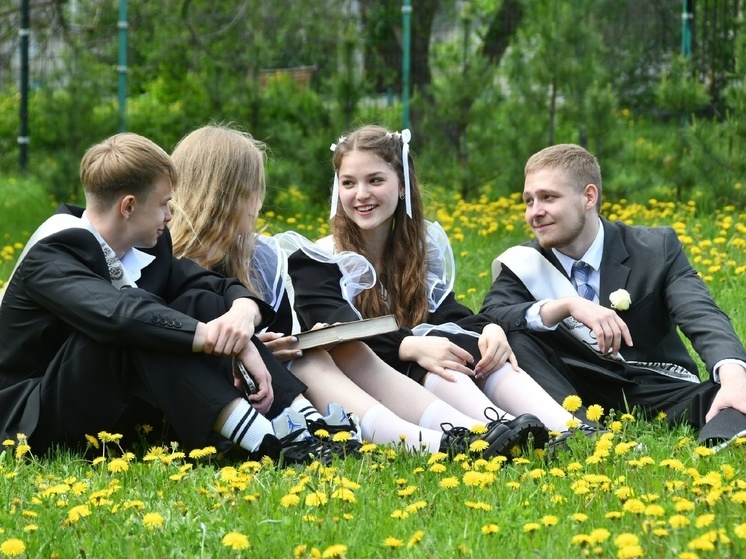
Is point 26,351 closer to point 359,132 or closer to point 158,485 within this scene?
point 158,485

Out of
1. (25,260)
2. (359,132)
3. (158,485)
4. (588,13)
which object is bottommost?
(158,485)

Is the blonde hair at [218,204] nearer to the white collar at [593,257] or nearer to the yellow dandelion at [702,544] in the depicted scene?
the white collar at [593,257]

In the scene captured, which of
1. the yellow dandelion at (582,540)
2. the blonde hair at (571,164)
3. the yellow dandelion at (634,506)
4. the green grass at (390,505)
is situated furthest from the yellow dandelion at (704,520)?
the blonde hair at (571,164)

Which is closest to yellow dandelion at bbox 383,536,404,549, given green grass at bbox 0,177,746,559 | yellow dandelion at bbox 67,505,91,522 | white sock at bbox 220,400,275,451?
green grass at bbox 0,177,746,559

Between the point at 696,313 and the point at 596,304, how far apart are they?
1.10 ft

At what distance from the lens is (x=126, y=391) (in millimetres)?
3459

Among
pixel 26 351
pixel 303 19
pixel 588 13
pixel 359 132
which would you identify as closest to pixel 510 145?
pixel 588 13

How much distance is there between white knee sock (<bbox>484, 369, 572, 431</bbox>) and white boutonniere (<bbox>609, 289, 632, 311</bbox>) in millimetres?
461

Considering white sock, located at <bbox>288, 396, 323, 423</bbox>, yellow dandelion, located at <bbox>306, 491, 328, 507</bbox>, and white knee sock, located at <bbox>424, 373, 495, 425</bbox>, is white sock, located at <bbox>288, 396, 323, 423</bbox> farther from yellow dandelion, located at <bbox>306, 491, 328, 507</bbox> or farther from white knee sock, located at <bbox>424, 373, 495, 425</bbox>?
yellow dandelion, located at <bbox>306, 491, 328, 507</bbox>

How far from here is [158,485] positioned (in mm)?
3189

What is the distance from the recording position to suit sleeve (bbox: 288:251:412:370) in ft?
13.3

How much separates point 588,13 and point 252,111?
3013 mm

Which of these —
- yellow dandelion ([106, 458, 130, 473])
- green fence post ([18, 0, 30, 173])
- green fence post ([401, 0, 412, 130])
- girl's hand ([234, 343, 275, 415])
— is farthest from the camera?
green fence post ([18, 0, 30, 173])

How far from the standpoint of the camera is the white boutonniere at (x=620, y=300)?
4.09 m
